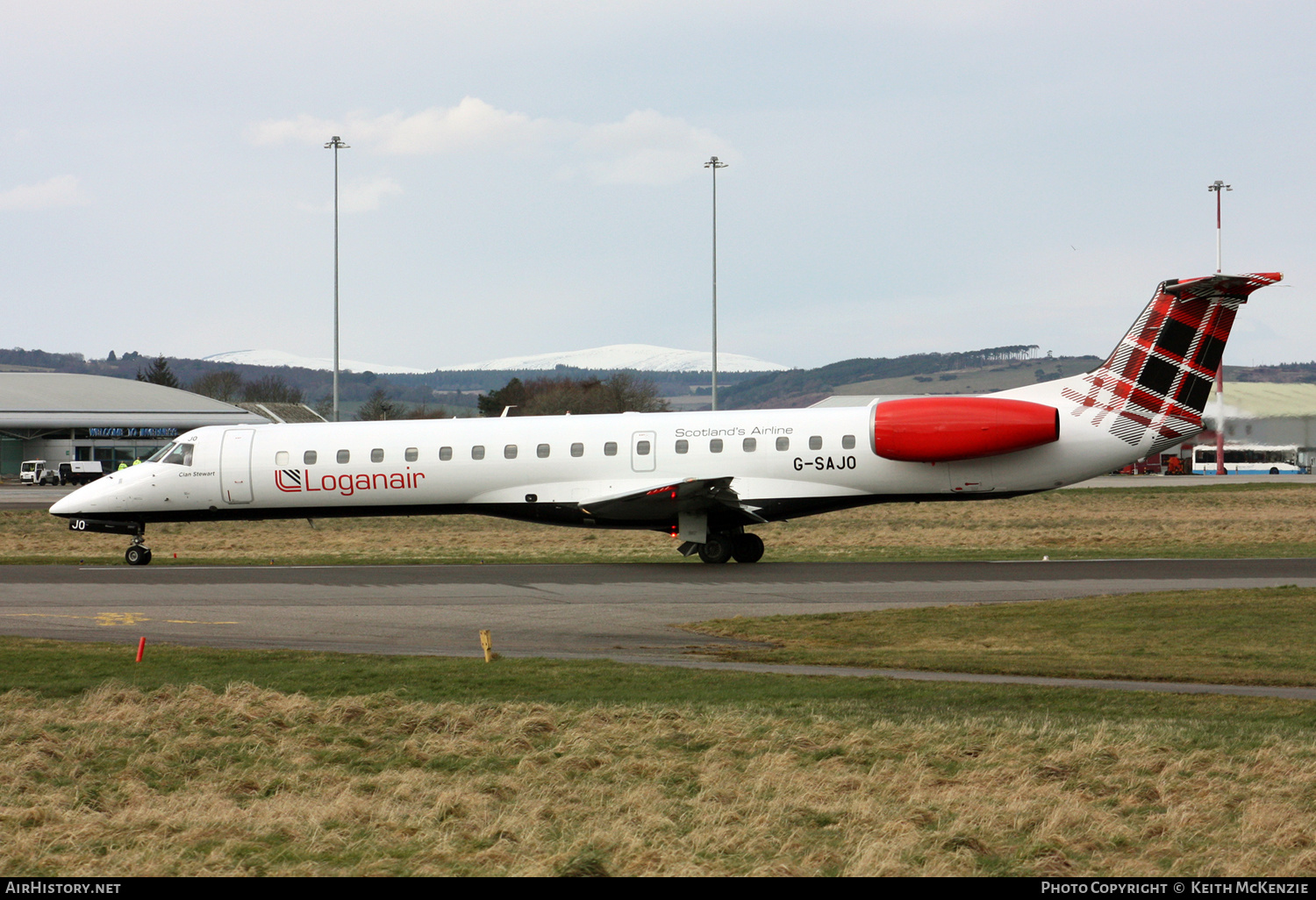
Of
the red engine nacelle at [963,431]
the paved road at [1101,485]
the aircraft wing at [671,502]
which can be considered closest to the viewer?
the aircraft wing at [671,502]

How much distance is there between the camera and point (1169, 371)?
1034 inches

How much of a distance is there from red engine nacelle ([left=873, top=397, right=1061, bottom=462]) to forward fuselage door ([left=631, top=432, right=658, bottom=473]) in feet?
15.7

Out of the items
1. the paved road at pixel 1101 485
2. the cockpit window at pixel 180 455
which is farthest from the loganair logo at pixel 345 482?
the paved road at pixel 1101 485

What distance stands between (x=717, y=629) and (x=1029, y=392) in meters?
13.2

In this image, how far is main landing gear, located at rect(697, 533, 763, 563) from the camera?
27094 mm

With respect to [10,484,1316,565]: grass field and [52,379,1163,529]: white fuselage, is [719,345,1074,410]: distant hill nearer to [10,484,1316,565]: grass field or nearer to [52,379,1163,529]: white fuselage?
[10,484,1316,565]: grass field

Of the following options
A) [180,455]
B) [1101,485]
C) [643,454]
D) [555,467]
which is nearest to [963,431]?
[643,454]

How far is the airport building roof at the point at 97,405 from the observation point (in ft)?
295

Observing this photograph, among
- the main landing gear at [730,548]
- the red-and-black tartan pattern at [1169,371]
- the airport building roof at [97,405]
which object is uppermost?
the airport building roof at [97,405]

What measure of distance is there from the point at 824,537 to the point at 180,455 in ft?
58.9

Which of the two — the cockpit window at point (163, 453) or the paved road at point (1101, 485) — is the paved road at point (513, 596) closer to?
the cockpit window at point (163, 453)

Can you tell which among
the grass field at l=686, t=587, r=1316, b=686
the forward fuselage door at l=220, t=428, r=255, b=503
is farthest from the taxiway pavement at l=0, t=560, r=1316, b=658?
the forward fuselage door at l=220, t=428, r=255, b=503

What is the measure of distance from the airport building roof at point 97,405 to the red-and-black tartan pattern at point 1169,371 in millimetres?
68945
